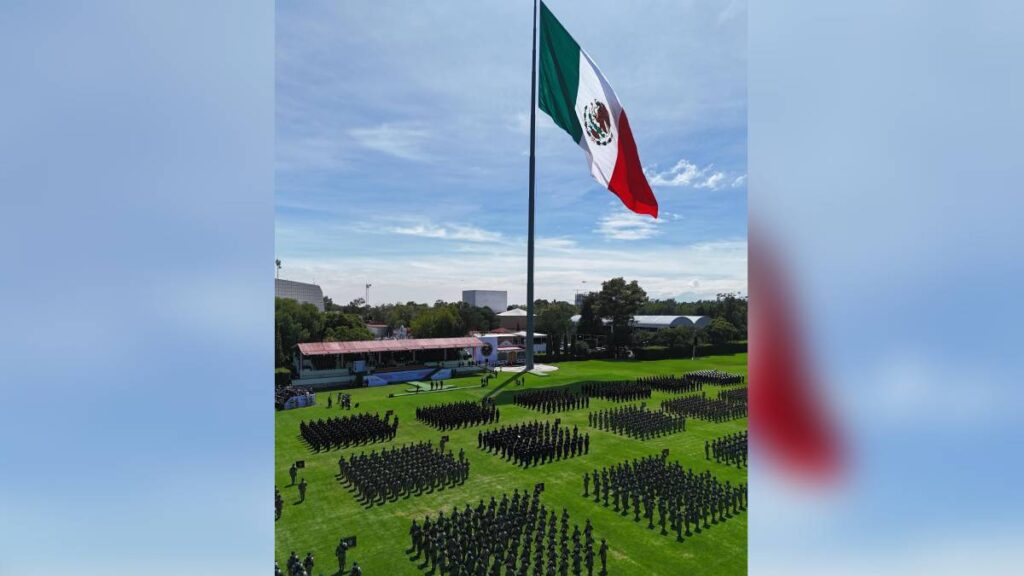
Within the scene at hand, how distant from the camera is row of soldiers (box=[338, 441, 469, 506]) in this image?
48.7 ft

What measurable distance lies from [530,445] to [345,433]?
24.3 feet

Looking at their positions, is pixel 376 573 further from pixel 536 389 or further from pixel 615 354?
pixel 615 354

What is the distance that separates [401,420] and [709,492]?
14575 mm

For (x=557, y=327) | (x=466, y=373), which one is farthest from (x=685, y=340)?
(x=466, y=373)

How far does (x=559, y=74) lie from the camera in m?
15.6

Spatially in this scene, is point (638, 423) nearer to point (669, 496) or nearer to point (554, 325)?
point (669, 496)

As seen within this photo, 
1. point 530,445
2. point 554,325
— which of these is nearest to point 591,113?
point 530,445

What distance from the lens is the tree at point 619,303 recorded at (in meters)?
57.4

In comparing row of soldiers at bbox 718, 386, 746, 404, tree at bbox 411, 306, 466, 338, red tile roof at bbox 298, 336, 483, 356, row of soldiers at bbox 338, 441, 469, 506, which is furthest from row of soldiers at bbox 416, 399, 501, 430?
tree at bbox 411, 306, 466, 338

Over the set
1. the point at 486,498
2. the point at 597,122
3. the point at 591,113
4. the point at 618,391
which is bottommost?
the point at 486,498

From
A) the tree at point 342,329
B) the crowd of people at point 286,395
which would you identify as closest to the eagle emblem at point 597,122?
the crowd of people at point 286,395

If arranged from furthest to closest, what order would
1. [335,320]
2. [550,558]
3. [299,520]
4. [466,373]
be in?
[335,320] < [466,373] < [299,520] < [550,558]

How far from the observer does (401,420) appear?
24.4 metres
